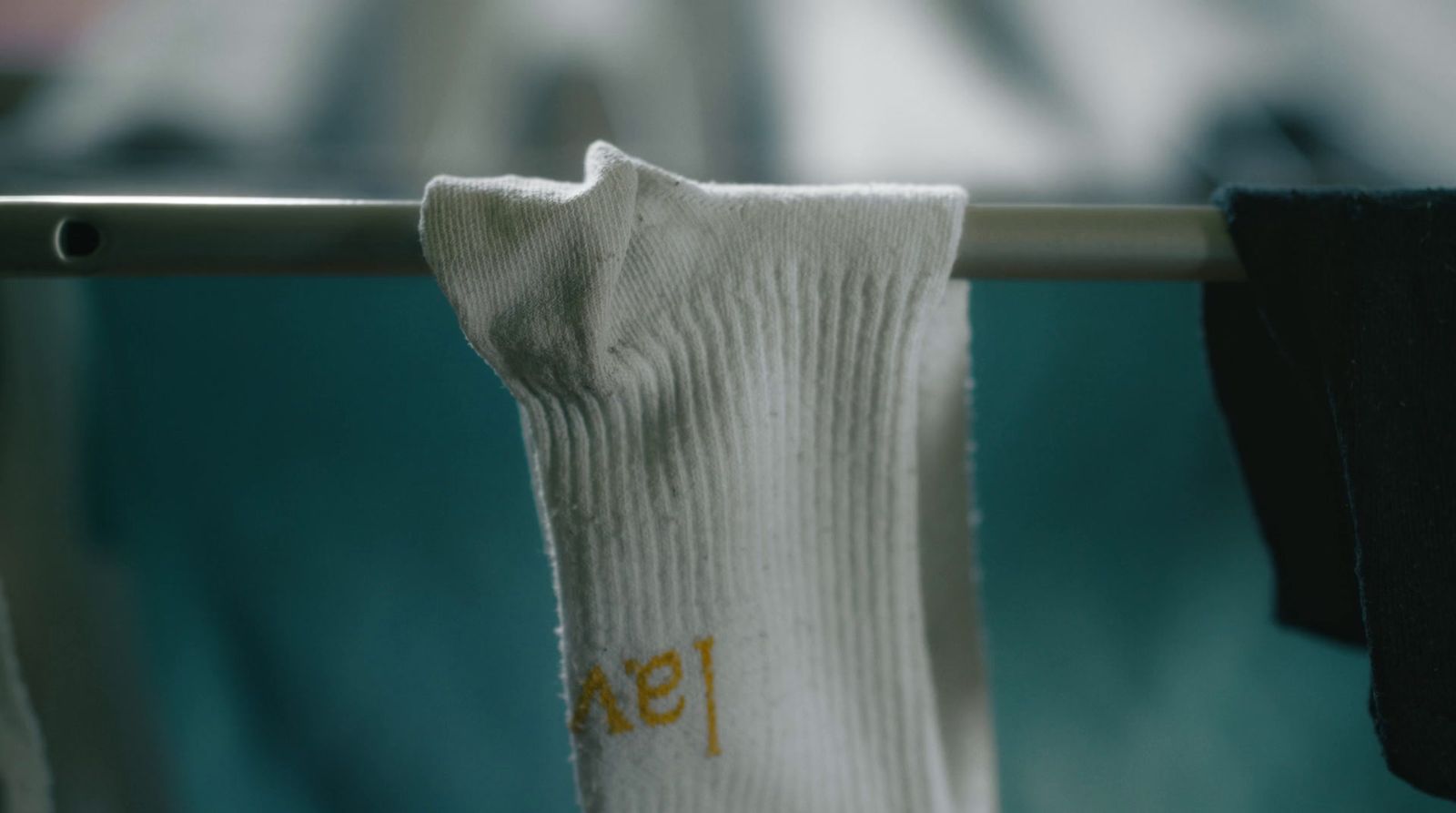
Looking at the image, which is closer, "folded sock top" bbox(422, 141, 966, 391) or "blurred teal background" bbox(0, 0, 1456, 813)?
"folded sock top" bbox(422, 141, 966, 391)

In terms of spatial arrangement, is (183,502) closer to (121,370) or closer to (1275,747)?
(121,370)

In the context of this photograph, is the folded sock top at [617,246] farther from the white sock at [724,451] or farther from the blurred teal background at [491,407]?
the blurred teal background at [491,407]

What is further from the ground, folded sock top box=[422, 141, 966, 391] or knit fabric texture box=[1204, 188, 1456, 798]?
folded sock top box=[422, 141, 966, 391]

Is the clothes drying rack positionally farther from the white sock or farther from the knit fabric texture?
the knit fabric texture

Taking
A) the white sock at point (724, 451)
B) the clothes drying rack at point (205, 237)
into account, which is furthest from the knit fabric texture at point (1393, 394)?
the clothes drying rack at point (205, 237)

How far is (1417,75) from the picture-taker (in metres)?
0.53

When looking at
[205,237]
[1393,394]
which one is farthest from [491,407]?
[1393,394]

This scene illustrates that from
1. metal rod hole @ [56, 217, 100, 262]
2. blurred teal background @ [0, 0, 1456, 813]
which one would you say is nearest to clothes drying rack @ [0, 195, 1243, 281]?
metal rod hole @ [56, 217, 100, 262]

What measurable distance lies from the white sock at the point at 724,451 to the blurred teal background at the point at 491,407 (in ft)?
0.62

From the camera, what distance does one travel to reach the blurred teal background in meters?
0.44

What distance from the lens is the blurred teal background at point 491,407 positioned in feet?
1.44

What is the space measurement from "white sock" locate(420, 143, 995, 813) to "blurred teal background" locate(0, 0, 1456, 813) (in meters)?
0.19

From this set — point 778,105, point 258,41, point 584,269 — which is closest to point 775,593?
point 584,269

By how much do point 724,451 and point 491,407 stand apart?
0.70ft
